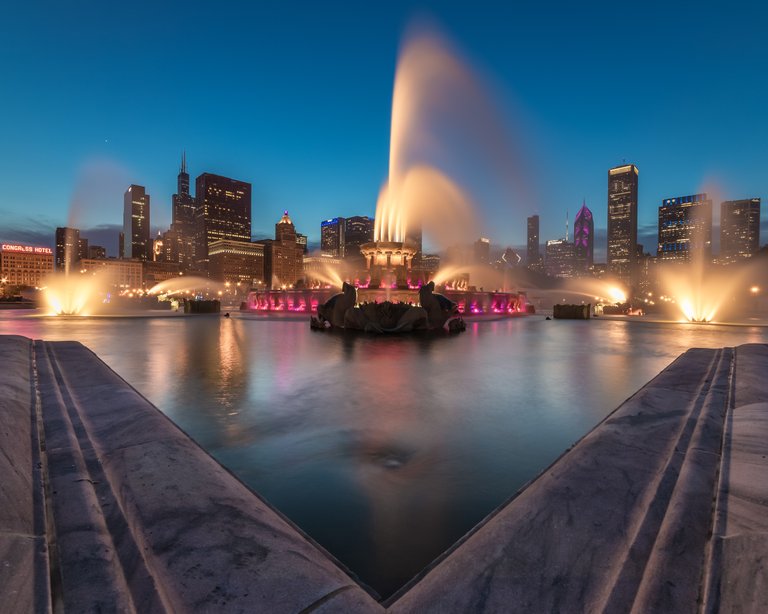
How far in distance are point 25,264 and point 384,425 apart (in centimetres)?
19712

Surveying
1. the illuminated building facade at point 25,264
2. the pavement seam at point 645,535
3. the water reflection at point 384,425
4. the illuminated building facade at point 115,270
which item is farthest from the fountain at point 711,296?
the illuminated building facade at point 115,270

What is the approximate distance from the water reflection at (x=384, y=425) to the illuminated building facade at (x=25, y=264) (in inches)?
7110

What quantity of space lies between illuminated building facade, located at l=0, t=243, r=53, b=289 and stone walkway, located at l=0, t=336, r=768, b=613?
186 meters

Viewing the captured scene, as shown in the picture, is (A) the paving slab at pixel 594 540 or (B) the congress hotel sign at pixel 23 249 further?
(B) the congress hotel sign at pixel 23 249

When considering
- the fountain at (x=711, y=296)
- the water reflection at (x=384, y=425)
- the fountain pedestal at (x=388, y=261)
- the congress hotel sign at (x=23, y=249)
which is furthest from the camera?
the congress hotel sign at (x=23, y=249)

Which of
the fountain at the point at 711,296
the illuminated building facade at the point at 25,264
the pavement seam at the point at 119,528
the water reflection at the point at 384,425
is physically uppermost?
the illuminated building facade at the point at 25,264

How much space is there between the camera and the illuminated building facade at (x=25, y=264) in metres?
147

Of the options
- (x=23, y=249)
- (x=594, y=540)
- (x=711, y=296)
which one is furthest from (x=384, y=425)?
(x=23, y=249)

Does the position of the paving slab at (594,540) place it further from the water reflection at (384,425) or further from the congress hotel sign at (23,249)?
the congress hotel sign at (23,249)

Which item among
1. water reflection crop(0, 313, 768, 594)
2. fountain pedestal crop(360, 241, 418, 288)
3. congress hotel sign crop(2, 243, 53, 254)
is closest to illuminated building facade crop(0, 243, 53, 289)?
congress hotel sign crop(2, 243, 53, 254)

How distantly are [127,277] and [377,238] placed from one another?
621 ft

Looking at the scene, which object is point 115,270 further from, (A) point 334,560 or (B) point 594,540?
(B) point 594,540

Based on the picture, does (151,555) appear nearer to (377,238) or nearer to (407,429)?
(407,429)

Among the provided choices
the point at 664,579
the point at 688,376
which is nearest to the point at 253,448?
the point at 664,579
